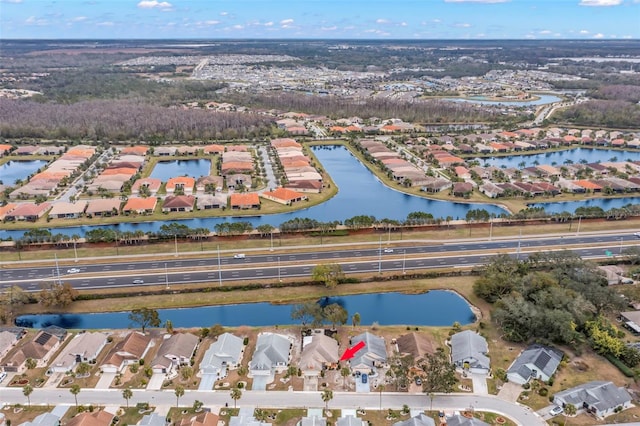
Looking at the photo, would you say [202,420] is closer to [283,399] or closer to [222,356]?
[283,399]

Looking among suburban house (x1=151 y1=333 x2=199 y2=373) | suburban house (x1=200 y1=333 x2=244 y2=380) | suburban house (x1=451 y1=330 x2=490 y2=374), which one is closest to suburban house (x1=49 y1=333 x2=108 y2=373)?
suburban house (x1=151 y1=333 x2=199 y2=373)

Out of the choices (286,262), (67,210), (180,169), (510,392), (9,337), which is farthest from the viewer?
(180,169)

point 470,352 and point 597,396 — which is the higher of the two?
point 470,352

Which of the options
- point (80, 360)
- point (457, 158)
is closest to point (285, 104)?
point (457, 158)

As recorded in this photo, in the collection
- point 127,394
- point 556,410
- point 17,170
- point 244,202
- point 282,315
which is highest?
point 244,202

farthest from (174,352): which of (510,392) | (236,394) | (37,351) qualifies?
(510,392)

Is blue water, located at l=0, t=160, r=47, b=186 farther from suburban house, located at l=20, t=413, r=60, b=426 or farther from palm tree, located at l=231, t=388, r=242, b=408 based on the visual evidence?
palm tree, located at l=231, t=388, r=242, b=408

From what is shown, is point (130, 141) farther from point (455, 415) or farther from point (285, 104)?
point (455, 415)

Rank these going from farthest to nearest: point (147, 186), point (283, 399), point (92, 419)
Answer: point (147, 186) < point (283, 399) < point (92, 419)
